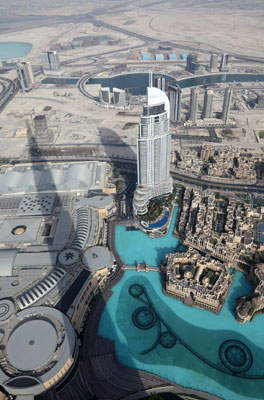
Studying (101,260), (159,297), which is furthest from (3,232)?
(159,297)

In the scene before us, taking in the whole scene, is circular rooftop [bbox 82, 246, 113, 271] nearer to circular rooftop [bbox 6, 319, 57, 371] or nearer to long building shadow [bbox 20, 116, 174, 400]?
long building shadow [bbox 20, 116, 174, 400]

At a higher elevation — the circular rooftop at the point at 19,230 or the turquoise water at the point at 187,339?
the circular rooftop at the point at 19,230

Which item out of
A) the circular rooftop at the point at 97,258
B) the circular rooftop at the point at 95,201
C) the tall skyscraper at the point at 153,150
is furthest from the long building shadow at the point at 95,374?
the tall skyscraper at the point at 153,150

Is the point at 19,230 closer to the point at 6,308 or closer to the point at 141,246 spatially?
the point at 6,308

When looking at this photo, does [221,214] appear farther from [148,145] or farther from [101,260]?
[101,260]

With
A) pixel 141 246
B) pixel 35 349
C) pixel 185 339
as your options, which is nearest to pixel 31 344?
pixel 35 349

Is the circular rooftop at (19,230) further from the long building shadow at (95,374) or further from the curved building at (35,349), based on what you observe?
the long building shadow at (95,374)
